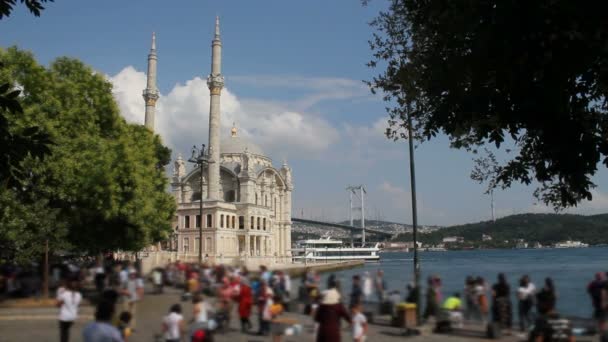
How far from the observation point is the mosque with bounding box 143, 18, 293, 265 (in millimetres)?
71188

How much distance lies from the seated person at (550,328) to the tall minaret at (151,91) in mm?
63435

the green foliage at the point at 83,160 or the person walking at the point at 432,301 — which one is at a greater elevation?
the green foliage at the point at 83,160

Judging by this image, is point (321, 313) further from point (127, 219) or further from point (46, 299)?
point (127, 219)

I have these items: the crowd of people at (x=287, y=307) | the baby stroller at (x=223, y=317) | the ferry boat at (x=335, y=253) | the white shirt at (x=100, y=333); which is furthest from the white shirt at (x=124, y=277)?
the ferry boat at (x=335, y=253)

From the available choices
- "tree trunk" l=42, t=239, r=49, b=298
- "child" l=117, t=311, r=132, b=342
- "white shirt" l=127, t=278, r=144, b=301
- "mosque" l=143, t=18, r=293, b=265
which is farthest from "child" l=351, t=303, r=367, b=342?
"mosque" l=143, t=18, r=293, b=265

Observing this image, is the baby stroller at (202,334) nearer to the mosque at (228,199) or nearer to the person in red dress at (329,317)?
the person in red dress at (329,317)

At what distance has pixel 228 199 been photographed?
87312 millimetres

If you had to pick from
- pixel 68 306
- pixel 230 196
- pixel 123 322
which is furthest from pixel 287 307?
pixel 230 196

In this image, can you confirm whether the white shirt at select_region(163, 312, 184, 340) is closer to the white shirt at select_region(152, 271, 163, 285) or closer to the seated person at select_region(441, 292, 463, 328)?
the seated person at select_region(441, 292, 463, 328)

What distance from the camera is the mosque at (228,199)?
71188 mm

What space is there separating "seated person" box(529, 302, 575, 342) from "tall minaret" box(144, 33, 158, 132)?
208 ft

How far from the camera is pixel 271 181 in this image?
93.6m

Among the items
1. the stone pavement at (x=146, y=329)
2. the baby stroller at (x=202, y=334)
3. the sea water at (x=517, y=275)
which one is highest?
the baby stroller at (x=202, y=334)

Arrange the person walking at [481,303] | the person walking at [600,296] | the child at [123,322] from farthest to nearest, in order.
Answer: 1. the person walking at [481,303]
2. the person walking at [600,296]
3. the child at [123,322]
